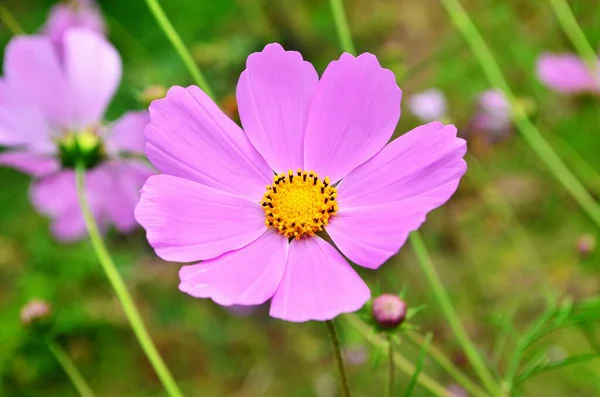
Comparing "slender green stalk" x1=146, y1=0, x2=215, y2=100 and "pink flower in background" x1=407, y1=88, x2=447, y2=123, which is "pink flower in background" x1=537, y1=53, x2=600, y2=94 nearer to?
"pink flower in background" x1=407, y1=88, x2=447, y2=123

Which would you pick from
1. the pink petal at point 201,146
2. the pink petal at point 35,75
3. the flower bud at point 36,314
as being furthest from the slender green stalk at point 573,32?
the flower bud at point 36,314

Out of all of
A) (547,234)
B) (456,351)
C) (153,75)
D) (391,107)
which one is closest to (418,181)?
(391,107)

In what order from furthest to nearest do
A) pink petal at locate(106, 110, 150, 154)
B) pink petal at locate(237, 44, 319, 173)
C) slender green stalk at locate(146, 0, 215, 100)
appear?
1. pink petal at locate(106, 110, 150, 154)
2. slender green stalk at locate(146, 0, 215, 100)
3. pink petal at locate(237, 44, 319, 173)

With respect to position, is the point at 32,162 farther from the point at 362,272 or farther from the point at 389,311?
the point at 362,272

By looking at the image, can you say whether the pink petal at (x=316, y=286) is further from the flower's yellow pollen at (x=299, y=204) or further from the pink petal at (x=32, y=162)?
the pink petal at (x=32, y=162)

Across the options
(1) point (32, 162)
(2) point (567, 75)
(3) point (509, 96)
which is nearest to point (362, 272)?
(3) point (509, 96)

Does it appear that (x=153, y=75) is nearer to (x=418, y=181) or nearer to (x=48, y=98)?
(x=48, y=98)

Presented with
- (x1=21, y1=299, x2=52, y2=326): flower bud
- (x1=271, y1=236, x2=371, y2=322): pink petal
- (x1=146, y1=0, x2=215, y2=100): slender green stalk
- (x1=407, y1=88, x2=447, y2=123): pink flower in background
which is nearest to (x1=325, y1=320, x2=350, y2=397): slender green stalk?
(x1=271, y1=236, x2=371, y2=322): pink petal
